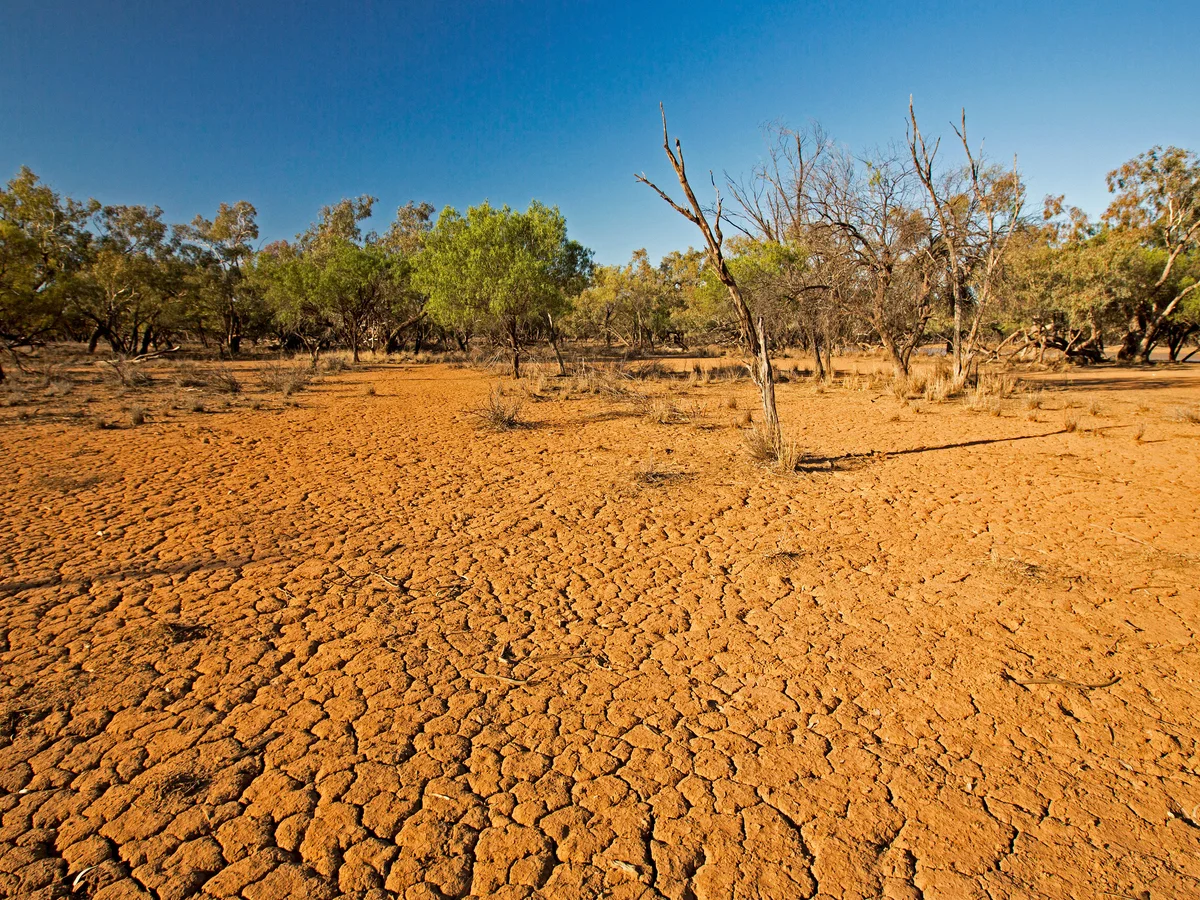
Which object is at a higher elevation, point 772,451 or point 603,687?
point 772,451

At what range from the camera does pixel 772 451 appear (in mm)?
8297

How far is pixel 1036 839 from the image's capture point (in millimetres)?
2400

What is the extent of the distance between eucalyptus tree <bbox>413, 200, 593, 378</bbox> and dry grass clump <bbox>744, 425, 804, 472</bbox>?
13062 mm

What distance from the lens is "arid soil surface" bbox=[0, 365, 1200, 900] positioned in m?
2.35

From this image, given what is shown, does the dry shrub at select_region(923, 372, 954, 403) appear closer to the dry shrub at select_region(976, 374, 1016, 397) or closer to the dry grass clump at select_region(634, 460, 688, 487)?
the dry shrub at select_region(976, 374, 1016, 397)

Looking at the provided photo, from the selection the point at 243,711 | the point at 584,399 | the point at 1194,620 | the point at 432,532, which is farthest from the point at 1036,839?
the point at 584,399

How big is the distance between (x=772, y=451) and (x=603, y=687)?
560 cm

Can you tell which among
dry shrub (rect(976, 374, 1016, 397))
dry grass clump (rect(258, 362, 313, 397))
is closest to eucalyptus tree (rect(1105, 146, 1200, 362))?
dry shrub (rect(976, 374, 1016, 397))

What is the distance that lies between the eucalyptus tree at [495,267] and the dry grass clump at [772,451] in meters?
13.1

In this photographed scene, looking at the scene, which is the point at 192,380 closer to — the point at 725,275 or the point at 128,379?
the point at 128,379

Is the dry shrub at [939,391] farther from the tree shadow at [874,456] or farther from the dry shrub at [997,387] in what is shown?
the tree shadow at [874,456]

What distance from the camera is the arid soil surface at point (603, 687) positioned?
2354 millimetres

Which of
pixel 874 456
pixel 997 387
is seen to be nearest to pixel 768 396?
pixel 874 456

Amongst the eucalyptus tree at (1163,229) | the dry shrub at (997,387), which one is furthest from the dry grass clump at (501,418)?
the eucalyptus tree at (1163,229)
